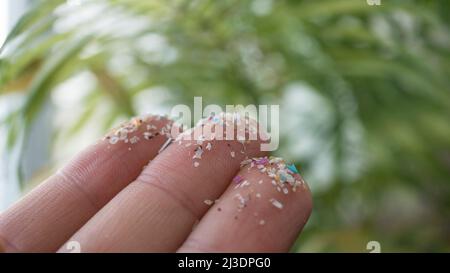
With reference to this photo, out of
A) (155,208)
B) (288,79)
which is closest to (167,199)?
(155,208)

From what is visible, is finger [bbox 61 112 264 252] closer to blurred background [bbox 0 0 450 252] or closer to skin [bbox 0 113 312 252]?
skin [bbox 0 113 312 252]

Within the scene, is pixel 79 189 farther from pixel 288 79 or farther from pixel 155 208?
pixel 288 79

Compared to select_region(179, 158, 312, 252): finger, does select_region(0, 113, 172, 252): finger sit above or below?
above

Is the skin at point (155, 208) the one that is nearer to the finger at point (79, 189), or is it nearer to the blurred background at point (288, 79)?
the finger at point (79, 189)

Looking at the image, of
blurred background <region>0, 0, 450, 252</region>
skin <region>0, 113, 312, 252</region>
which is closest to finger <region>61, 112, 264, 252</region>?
skin <region>0, 113, 312, 252</region>

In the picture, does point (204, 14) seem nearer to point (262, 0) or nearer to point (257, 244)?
point (262, 0)

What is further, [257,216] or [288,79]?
[288,79]
